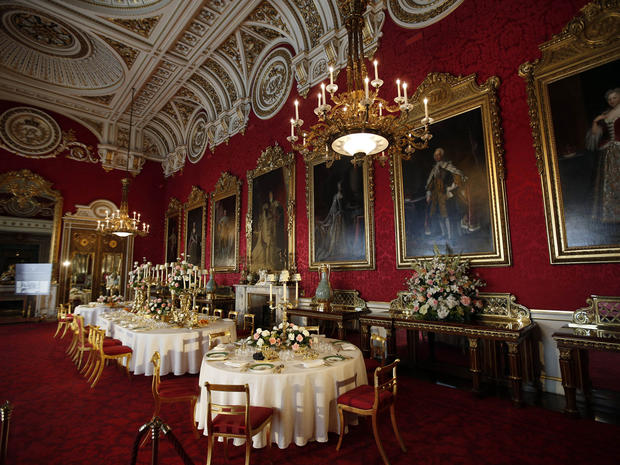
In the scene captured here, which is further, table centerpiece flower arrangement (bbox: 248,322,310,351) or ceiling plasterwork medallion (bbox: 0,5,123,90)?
ceiling plasterwork medallion (bbox: 0,5,123,90)

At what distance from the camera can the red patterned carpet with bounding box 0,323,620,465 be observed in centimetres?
276

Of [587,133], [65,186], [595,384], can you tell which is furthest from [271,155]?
[65,186]

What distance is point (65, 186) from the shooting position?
12.1 metres

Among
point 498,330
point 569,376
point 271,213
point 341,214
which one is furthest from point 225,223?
point 569,376

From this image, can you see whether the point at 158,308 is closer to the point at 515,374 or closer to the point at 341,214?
the point at 341,214

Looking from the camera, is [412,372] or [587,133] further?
[412,372]

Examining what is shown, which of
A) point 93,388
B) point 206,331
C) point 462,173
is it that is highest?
point 462,173

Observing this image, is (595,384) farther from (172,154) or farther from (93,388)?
(172,154)

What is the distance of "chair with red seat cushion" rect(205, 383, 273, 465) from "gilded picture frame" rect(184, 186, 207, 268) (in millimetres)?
9001

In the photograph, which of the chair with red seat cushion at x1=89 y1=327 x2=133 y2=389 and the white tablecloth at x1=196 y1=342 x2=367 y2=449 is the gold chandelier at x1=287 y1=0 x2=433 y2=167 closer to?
the white tablecloth at x1=196 y1=342 x2=367 y2=449

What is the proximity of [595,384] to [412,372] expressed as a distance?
2158mm

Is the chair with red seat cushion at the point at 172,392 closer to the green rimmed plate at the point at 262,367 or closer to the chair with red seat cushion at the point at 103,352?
the green rimmed plate at the point at 262,367

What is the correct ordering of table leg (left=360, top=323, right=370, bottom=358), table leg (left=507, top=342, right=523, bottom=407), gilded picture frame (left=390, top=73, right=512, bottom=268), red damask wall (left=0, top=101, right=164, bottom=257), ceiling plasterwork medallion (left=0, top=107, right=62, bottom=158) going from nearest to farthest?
table leg (left=507, top=342, right=523, bottom=407) < gilded picture frame (left=390, top=73, right=512, bottom=268) < table leg (left=360, top=323, right=370, bottom=358) < ceiling plasterwork medallion (left=0, top=107, right=62, bottom=158) < red damask wall (left=0, top=101, right=164, bottom=257)

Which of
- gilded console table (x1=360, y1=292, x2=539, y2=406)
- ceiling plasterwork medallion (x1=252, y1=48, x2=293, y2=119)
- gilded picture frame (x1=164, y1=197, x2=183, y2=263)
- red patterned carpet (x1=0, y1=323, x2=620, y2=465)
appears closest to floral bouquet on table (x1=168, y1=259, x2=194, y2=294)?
red patterned carpet (x1=0, y1=323, x2=620, y2=465)
